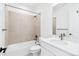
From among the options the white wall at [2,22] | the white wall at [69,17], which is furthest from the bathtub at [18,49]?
the white wall at [69,17]

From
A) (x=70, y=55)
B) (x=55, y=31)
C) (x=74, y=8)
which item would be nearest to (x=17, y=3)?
(x=55, y=31)

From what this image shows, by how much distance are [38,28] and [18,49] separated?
1.14 meters

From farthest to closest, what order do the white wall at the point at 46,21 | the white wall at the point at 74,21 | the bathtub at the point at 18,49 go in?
the white wall at the point at 46,21 → the bathtub at the point at 18,49 → the white wall at the point at 74,21

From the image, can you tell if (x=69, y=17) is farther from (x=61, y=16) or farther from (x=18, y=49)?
(x=18, y=49)

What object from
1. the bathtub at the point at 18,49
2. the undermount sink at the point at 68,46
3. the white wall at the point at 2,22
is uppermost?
the white wall at the point at 2,22

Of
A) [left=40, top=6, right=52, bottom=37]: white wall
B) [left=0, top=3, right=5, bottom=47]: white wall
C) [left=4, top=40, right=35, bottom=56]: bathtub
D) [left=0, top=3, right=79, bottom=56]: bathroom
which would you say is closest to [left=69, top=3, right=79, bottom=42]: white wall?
[left=0, top=3, right=79, bottom=56]: bathroom

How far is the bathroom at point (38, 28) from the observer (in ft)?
6.25

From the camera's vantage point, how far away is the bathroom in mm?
1905

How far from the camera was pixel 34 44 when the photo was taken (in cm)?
309

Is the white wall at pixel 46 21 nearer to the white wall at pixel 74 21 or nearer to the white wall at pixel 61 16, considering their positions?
the white wall at pixel 61 16

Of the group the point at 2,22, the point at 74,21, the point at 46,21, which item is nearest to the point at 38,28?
the point at 46,21

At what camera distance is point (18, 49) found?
2.55 m

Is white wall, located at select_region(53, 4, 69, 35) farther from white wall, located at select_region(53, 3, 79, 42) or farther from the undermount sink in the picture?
the undermount sink

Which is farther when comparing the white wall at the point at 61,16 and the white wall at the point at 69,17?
the white wall at the point at 61,16
